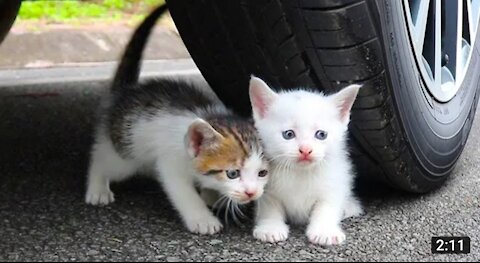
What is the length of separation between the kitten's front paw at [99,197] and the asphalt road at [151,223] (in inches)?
0.8

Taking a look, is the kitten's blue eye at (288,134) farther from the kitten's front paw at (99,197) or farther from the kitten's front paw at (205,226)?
the kitten's front paw at (99,197)

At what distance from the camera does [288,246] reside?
156 cm

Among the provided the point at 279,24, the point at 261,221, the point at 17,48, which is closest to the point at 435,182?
the point at 261,221

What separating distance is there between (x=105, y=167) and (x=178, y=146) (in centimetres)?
35

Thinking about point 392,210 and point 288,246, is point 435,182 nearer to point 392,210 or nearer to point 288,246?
point 392,210

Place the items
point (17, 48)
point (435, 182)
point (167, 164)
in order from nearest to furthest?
1. point (167, 164)
2. point (435, 182)
3. point (17, 48)

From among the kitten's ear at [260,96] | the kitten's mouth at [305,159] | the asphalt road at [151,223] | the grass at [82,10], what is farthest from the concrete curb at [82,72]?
the kitten's mouth at [305,159]

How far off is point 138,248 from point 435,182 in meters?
0.83

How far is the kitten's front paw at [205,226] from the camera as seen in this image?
5.38 feet

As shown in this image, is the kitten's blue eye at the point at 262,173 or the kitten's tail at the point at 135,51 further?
the kitten's tail at the point at 135,51

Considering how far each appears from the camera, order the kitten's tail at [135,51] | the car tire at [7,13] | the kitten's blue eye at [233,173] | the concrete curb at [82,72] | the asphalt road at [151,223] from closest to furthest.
Answer: the asphalt road at [151,223]
the kitten's blue eye at [233,173]
the kitten's tail at [135,51]
the car tire at [7,13]
the concrete curb at [82,72]

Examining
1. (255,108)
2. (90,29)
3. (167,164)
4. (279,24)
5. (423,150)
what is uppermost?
(279,24)

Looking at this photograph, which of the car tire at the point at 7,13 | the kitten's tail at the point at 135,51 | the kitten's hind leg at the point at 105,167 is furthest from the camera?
the car tire at the point at 7,13

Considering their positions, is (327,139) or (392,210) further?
(392,210)
